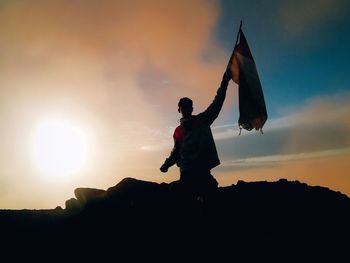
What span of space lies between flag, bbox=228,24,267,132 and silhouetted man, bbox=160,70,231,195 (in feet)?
2.17

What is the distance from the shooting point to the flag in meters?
7.32

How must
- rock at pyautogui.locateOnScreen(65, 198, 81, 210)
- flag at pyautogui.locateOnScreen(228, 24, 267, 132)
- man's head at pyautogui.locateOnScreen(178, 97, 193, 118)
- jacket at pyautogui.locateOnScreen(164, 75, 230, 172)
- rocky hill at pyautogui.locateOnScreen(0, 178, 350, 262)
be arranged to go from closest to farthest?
jacket at pyautogui.locateOnScreen(164, 75, 230, 172) < man's head at pyautogui.locateOnScreen(178, 97, 193, 118) < flag at pyautogui.locateOnScreen(228, 24, 267, 132) < rocky hill at pyautogui.locateOnScreen(0, 178, 350, 262) < rock at pyautogui.locateOnScreen(65, 198, 81, 210)

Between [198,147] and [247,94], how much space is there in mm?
1753

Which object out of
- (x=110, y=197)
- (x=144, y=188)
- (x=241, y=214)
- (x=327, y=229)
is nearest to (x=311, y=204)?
(x=327, y=229)

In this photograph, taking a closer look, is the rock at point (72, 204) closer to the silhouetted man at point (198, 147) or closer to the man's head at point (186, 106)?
the silhouetted man at point (198, 147)

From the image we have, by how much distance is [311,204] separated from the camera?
15.9 m

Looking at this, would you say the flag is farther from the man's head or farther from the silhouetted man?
the man's head

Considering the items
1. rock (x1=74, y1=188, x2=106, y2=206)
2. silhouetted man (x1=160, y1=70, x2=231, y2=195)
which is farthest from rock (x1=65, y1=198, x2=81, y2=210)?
silhouetted man (x1=160, y1=70, x2=231, y2=195)

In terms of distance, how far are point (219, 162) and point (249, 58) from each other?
2482 mm

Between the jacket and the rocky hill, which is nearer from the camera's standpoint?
the jacket

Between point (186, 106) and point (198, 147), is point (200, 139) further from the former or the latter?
point (186, 106)

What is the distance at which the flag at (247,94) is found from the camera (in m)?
7.32

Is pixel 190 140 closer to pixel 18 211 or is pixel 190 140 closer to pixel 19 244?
pixel 19 244

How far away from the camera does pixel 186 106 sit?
6789 mm
